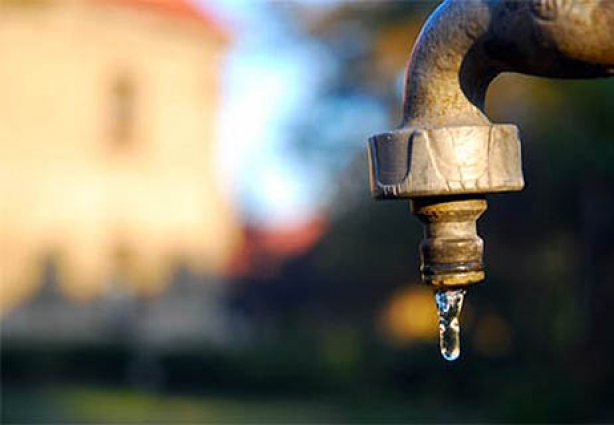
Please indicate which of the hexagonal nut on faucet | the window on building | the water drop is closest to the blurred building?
the window on building

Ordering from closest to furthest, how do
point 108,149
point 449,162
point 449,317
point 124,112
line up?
point 449,162 → point 449,317 → point 108,149 → point 124,112

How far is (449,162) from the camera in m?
1.16

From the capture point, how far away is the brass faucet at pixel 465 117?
1.11 m

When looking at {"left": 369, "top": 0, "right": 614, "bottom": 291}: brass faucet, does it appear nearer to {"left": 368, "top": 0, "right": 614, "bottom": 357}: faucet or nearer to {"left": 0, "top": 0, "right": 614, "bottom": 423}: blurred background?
{"left": 368, "top": 0, "right": 614, "bottom": 357}: faucet

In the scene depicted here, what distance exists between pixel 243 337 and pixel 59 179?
3.64 metres

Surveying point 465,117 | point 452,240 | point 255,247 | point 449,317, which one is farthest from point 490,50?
point 255,247

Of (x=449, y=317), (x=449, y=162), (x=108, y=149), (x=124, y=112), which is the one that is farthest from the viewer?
(x=124, y=112)

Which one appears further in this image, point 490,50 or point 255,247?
point 255,247

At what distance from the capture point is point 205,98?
17.6 m

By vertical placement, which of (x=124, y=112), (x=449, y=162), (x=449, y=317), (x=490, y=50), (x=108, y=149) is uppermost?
(x=124, y=112)

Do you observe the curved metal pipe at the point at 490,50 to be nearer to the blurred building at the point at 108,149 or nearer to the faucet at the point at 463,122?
the faucet at the point at 463,122

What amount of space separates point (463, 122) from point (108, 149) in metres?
16.5

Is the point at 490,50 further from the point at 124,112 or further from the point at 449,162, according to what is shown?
the point at 124,112

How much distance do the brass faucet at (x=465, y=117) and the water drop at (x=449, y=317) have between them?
2 centimetres
